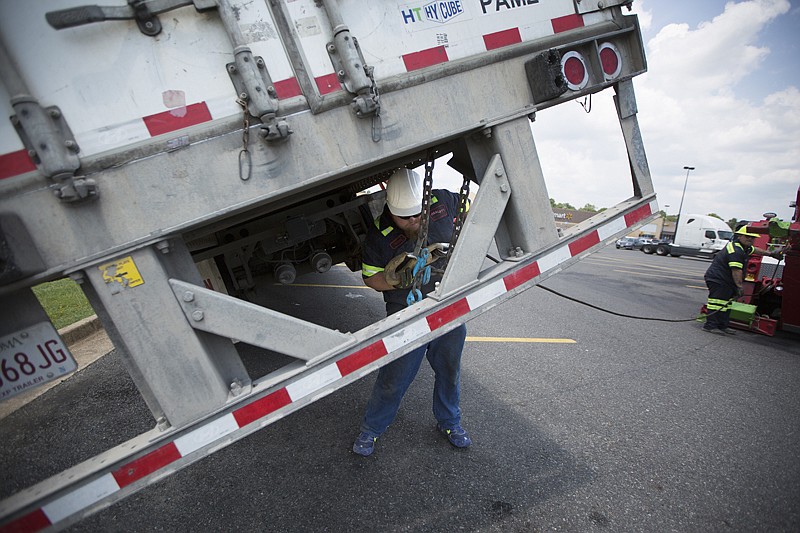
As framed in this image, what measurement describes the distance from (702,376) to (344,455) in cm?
350

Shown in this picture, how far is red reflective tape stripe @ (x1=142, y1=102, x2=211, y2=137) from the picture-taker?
49.4 inches

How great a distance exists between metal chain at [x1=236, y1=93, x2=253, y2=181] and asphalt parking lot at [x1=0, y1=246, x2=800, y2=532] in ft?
6.28

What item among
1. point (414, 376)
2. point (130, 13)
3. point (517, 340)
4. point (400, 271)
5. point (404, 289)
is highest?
point (130, 13)

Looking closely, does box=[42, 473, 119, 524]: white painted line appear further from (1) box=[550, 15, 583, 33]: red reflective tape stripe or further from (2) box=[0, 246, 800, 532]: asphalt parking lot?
(1) box=[550, 15, 583, 33]: red reflective tape stripe

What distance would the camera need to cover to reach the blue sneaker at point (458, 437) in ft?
7.93

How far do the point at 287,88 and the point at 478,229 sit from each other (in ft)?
3.43

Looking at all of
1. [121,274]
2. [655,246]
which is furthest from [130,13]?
[655,246]

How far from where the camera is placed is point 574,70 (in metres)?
1.73

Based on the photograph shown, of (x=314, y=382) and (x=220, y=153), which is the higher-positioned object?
(x=220, y=153)

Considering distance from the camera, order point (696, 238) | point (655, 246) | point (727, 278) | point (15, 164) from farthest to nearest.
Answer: point (655, 246) < point (696, 238) < point (727, 278) < point (15, 164)

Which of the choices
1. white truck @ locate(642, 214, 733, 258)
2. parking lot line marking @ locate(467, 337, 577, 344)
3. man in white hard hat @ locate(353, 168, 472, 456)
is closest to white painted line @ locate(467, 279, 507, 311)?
man in white hard hat @ locate(353, 168, 472, 456)

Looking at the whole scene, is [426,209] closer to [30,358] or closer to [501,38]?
[501,38]

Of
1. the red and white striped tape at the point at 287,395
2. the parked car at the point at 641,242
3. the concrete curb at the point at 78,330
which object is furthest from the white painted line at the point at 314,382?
the parked car at the point at 641,242

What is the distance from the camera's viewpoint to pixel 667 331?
15.0 feet
